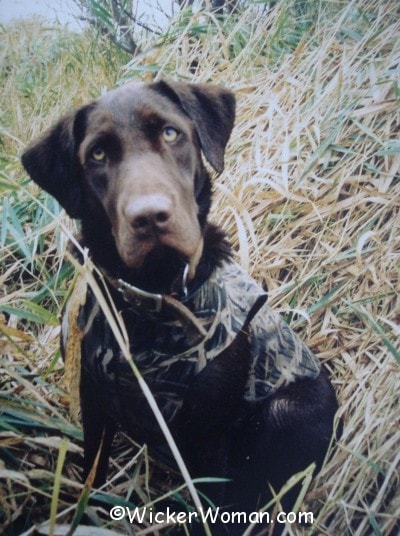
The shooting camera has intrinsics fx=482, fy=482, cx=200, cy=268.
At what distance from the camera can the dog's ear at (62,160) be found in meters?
1.17

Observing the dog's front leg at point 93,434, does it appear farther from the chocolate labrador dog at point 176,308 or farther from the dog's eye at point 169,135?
the dog's eye at point 169,135

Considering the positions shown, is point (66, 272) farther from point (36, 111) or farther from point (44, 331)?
point (36, 111)

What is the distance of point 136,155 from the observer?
3.60ft

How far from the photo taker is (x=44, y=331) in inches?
57.9

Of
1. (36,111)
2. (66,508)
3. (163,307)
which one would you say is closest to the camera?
(66,508)

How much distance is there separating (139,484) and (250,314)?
0.57 m

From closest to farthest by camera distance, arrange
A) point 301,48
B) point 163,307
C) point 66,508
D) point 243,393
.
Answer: point 66,508 → point 163,307 → point 243,393 → point 301,48

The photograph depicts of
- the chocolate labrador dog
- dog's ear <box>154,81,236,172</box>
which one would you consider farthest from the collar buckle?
dog's ear <box>154,81,236,172</box>

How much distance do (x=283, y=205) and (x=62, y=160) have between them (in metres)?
0.72

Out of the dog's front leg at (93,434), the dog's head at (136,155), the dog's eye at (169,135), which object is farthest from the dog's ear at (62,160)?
the dog's front leg at (93,434)

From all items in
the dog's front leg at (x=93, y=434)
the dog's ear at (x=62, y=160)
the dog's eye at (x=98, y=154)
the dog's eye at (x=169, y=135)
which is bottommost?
the dog's front leg at (x=93, y=434)

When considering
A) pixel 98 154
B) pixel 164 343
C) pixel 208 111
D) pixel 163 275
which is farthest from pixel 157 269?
pixel 208 111

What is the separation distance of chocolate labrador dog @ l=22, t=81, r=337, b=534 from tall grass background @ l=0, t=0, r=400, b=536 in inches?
4.7

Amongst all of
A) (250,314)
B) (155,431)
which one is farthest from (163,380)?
(250,314)
